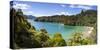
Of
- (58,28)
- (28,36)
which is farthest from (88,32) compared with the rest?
(28,36)

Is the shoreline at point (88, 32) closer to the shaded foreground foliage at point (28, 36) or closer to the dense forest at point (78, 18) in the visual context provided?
the dense forest at point (78, 18)

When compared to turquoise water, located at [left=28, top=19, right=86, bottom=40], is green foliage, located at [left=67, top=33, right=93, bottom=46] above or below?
below

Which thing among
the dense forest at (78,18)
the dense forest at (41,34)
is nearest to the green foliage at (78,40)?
the dense forest at (41,34)

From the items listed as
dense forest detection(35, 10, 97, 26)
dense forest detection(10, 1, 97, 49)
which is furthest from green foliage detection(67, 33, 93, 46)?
dense forest detection(35, 10, 97, 26)

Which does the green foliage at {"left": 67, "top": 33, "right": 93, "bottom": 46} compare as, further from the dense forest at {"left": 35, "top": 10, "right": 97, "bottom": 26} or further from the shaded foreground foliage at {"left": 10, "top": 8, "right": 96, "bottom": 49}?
the dense forest at {"left": 35, "top": 10, "right": 97, "bottom": 26}
